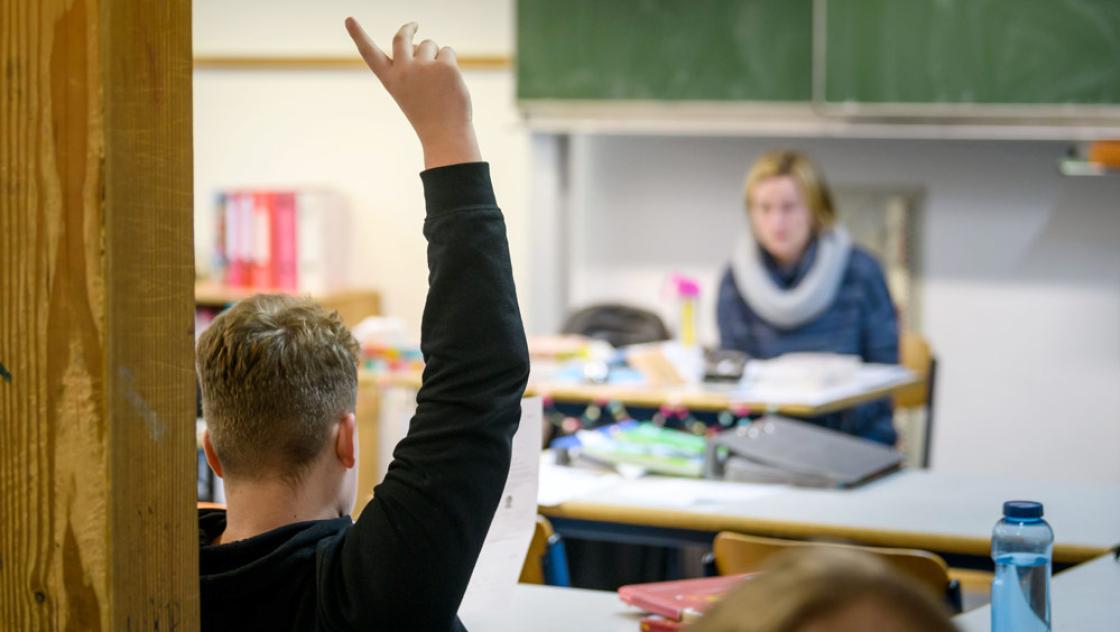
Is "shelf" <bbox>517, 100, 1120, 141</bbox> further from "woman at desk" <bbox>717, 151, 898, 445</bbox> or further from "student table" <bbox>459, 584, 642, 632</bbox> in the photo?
"student table" <bbox>459, 584, 642, 632</bbox>

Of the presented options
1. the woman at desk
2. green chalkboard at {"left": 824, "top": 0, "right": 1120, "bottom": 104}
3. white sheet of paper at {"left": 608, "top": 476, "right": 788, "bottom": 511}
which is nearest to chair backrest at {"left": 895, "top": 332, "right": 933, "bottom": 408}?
the woman at desk

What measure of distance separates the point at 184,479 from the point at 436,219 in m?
0.32

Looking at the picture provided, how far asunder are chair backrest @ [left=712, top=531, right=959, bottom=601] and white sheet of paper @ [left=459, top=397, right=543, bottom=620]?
47 cm

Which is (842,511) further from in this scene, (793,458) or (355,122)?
(355,122)

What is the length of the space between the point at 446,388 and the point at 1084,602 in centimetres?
A: 128

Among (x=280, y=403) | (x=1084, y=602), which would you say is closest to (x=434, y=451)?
(x=280, y=403)

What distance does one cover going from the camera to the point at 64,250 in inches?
44.3

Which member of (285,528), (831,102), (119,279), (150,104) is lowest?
(285,528)

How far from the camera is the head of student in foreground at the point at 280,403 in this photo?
1.44 meters

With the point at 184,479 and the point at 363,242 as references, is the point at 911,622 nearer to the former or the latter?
the point at 184,479

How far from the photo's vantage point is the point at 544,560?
8.25 feet

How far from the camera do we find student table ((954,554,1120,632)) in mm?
1958

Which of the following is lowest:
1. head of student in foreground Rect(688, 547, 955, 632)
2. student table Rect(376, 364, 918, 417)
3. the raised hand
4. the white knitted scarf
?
student table Rect(376, 364, 918, 417)

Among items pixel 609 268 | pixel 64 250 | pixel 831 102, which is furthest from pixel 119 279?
pixel 609 268
